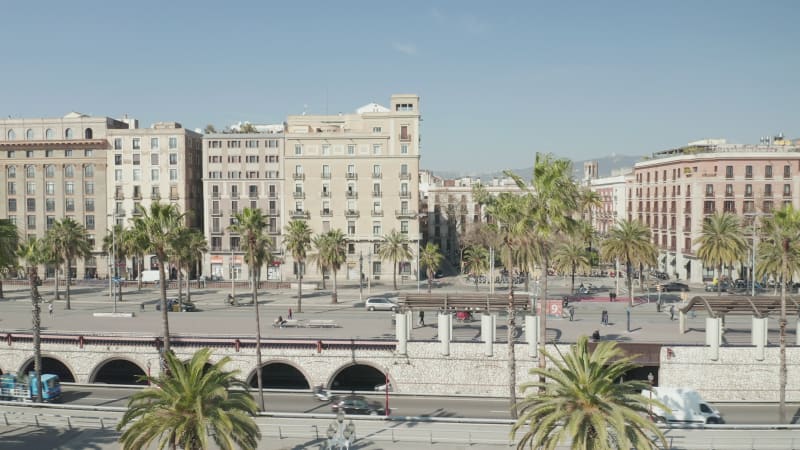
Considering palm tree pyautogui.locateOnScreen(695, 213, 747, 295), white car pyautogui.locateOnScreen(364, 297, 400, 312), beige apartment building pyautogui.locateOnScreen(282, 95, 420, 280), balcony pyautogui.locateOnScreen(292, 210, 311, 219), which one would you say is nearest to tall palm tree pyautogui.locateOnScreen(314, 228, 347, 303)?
white car pyautogui.locateOnScreen(364, 297, 400, 312)

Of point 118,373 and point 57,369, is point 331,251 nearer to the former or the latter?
point 118,373

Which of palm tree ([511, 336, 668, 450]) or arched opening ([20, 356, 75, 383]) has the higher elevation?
palm tree ([511, 336, 668, 450])

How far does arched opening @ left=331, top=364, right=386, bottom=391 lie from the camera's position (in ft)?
178

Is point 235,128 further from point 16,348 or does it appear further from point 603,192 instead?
point 603,192

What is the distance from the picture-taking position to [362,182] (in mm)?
96438

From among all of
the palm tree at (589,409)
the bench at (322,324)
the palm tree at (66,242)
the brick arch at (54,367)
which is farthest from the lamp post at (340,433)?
the palm tree at (66,242)

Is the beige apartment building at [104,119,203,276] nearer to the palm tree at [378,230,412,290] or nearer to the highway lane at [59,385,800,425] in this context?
the palm tree at [378,230,412,290]

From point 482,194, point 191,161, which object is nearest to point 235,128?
point 191,161

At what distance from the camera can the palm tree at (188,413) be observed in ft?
77.7

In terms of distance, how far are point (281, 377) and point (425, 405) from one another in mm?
15608

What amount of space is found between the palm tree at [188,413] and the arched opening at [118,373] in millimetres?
31379

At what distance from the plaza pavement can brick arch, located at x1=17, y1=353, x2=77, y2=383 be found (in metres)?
2.93

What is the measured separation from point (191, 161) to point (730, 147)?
275 ft

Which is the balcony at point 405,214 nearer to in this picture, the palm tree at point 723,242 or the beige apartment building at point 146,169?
the beige apartment building at point 146,169
